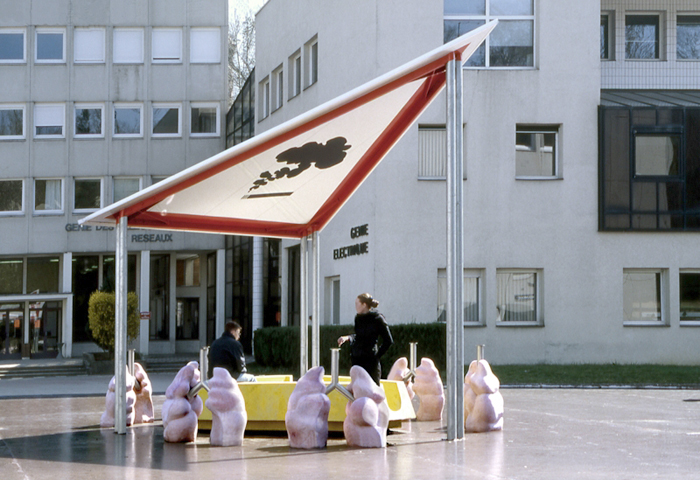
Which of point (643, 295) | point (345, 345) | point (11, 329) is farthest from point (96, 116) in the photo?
point (643, 295)

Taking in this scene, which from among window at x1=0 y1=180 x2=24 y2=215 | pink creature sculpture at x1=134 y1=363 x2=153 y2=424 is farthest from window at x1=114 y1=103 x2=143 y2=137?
pink creature sculpture at x1=134 y1=363 x2=153 y2=424

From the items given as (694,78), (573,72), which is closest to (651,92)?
(694,78)

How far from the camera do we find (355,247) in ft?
92.2

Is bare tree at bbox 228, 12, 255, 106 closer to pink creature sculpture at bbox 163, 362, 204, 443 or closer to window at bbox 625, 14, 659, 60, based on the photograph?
window at bbox 625, 14, 659, 60

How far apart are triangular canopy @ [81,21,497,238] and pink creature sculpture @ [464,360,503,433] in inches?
124

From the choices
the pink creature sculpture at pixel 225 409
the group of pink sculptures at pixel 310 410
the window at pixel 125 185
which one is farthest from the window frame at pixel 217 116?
the pink creature sculpture at pixel 225 409

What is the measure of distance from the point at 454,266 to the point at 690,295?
18220mm

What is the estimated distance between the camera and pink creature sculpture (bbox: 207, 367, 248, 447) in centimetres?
1095

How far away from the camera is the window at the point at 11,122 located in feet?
140

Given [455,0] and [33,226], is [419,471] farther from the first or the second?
[33,226]

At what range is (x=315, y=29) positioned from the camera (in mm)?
31484

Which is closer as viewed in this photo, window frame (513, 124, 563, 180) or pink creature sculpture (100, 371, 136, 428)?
pink creature sculpture (100, 371, 136, 428)

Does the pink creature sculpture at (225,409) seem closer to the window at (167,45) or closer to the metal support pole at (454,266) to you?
the metal support pole at (454,266)

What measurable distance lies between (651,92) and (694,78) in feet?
6.68
